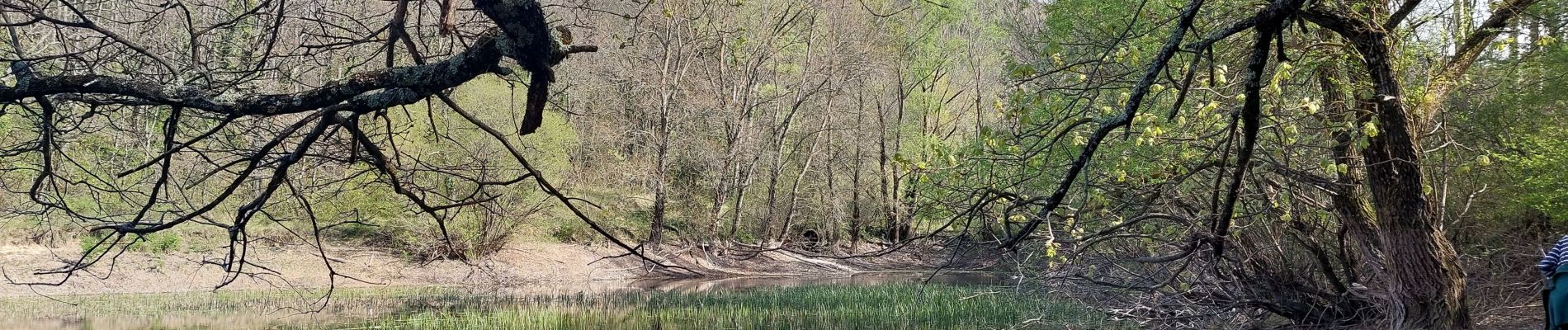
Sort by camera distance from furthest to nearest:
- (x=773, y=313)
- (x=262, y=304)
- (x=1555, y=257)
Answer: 1. (x=262, y=304)
2. (x=773, y=313)
3. (x=1555, y=257)

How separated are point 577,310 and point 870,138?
19833 millimetres

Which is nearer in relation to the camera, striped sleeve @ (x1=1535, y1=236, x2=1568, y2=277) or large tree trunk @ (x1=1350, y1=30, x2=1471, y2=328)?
striped sleeve @ (x1=1535, y1=236, x2=1568, y2=277)

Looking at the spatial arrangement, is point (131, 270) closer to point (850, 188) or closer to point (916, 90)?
point (850, 188)

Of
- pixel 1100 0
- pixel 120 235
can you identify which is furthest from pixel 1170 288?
pixel 120 235

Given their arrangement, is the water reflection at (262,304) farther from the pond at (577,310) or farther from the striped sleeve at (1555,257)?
the striped sleeve at (1555,257)

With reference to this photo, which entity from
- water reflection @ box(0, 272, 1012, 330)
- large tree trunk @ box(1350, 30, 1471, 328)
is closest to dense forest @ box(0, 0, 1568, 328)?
large tree trunk @ box(1350, 30, 1471, 328)

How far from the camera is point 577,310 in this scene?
14.6 metres

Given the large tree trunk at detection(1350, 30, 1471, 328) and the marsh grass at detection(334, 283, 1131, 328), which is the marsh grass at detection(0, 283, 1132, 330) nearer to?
the marsh grass at detection(334, 283, 1131, 328)

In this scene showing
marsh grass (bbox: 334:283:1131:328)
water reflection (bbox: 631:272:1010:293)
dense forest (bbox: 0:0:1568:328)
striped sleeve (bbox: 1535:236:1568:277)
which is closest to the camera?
striped sleeve (bbox: 1535:236:1568:277)

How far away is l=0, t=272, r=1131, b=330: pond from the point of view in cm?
1245

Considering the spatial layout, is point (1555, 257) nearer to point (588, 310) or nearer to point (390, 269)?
point (588, 310)

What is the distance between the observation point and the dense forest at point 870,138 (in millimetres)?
3729

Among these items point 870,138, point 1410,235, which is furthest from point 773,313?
point 870,138

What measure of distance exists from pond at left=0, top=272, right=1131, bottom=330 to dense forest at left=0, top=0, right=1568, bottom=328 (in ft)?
3.13
